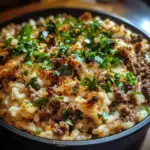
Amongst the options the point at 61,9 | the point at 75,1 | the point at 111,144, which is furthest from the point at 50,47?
the point at 75,1

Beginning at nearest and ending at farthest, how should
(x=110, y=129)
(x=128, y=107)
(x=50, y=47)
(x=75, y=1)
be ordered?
(x=110, y=129) → (x=128, y=107) → (x=50, y=47) → (x=75, y=1)

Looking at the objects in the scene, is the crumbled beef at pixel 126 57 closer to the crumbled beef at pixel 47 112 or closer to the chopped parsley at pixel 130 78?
the chopped parsley at pixel 130 78

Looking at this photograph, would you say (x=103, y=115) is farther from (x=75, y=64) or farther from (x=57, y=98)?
(x=75, y=64)

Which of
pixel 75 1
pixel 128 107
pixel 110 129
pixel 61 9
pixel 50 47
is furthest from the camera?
pixel 75 1

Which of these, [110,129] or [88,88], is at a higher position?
[88,88]

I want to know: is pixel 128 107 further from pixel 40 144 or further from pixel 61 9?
pixel 61 9

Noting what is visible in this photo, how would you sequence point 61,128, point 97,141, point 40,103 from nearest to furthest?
point 97,141, point 61,128, point 40,103

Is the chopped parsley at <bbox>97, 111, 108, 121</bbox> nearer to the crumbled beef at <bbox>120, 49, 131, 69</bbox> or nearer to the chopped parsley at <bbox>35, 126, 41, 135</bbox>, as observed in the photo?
the chopped parsley at <bbox>35, 126, 41, 135</bbox>

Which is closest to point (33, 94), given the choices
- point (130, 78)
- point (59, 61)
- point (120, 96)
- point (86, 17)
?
point (59, 61)
